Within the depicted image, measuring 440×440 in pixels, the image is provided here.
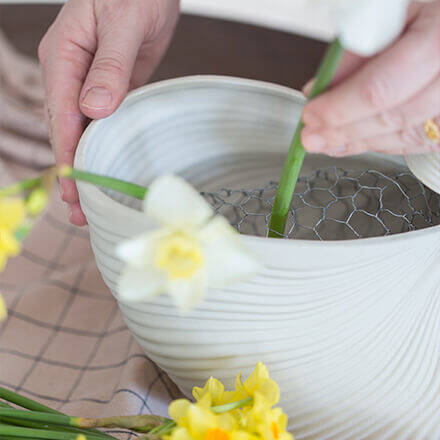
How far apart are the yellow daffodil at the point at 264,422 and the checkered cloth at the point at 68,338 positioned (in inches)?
5.3

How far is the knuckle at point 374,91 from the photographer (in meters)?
0.22

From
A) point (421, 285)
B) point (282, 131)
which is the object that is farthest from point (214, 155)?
point (421, 285)

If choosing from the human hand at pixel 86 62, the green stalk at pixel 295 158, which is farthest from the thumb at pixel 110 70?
the green stalk at pixel 295 158

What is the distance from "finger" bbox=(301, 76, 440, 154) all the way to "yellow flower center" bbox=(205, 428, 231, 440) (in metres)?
0.12

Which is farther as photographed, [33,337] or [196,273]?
[33,337]

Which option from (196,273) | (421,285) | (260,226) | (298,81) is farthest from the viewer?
(298,81)

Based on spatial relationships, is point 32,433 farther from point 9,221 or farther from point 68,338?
point 68,338

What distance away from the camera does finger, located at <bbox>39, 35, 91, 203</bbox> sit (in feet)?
1.22

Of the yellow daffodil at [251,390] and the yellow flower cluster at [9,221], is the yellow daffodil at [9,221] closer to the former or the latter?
the yellow flower cluster at [9,221]

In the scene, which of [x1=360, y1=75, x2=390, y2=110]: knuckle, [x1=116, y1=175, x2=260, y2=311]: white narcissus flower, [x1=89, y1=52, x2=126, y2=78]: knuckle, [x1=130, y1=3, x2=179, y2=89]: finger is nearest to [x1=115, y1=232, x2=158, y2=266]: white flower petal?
[x1=116, y1=175, x2=260, y2=311]: white narcissus flower

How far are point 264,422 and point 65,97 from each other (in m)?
0.26

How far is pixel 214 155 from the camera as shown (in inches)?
16.0

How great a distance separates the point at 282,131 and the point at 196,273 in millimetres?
224

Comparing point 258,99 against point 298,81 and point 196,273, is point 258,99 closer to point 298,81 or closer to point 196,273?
point 196,273
